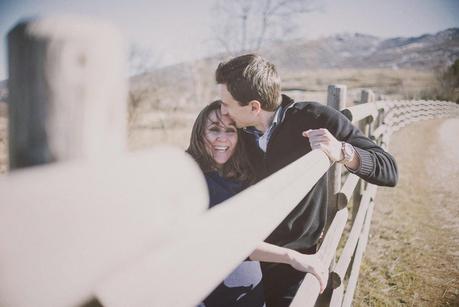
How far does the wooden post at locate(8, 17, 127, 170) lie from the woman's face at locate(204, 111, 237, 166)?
184 centimetres

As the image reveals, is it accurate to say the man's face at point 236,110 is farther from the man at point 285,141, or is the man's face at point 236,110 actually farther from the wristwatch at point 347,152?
the wristwatch at point 347,152

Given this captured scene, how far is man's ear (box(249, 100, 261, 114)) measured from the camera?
239 centimetres

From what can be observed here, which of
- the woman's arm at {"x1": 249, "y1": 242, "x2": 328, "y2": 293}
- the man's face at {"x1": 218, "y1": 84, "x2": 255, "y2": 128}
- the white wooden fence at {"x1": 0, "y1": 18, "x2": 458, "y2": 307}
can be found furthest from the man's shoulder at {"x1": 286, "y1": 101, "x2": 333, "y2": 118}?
the white wooden fence at {"x1": 0, "y1": 18, "x2": 458, "y2": 307}

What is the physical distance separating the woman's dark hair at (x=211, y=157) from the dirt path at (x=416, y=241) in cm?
196

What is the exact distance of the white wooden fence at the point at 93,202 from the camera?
0.32 metres

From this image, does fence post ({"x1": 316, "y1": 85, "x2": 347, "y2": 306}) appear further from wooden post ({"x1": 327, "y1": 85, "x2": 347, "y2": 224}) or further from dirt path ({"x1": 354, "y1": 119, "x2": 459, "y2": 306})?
dirt path ({"x1": 354, "y1": 119, "x2": 459, "y2": 306})

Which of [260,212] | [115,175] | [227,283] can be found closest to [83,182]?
[115,175]

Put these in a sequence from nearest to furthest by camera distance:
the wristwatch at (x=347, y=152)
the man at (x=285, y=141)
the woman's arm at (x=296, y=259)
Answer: the woman's arm at (x=296, y=259) < the wristwatch at (x=347, y=152) < the man at (x=285, y=141)

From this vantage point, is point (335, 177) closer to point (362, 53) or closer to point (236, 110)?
point (236, 110)

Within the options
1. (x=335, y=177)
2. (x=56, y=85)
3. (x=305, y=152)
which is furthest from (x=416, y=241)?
(x=56, y=85)

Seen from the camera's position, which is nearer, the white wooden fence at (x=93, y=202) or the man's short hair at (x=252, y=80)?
the white wooden fence at (x=93, y=202)

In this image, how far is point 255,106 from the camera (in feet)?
7.95

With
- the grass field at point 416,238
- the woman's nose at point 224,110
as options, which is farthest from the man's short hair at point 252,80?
the grass field at point 416,238

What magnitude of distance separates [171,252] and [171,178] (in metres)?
0.12
